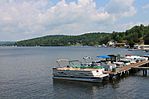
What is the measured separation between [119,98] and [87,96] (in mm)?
5879

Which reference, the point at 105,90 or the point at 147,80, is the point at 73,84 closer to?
the point at 105,90

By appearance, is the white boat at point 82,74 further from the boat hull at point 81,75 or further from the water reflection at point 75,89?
the water reflection at point 75,89

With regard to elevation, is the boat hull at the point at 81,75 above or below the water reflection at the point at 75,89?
A: above

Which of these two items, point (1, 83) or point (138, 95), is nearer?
point (138, 95)

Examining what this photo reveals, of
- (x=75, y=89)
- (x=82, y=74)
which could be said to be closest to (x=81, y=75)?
(x=82, y=74)

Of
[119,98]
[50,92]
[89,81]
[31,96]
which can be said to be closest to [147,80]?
[89,81]

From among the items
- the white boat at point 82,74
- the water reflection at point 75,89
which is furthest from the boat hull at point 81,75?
the water reflection at point 75,89

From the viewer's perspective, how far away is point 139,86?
58562mm

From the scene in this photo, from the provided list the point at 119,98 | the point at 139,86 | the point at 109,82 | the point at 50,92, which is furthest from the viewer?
the point at 109,82

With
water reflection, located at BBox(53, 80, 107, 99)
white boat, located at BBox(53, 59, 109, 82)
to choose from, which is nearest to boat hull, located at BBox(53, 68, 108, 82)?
white boat, located at BBox(53, 59, 109, 82)

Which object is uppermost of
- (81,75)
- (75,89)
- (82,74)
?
(82,74)

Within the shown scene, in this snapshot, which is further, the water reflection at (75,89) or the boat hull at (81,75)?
the boat hull at (81,75)

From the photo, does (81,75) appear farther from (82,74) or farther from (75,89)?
(75,89)

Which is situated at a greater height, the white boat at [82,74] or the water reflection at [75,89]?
the white boat at [82,74]
